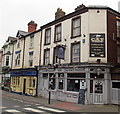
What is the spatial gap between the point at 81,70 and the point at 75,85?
5.89 feet

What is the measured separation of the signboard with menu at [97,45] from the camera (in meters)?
16.1

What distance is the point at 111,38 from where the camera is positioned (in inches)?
653

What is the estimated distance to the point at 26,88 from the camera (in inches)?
Answer: 958

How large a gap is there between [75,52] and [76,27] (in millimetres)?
2630

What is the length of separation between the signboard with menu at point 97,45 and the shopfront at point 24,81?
9051mm

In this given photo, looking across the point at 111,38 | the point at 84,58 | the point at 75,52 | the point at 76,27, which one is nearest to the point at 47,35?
the point at 76,27

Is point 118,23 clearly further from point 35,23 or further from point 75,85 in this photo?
point 35,23

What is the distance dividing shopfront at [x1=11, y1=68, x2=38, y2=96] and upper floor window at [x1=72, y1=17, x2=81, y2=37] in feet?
25.1

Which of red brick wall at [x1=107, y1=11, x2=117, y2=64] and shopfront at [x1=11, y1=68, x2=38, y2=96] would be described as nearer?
red brick wall at [x1=107, y1=11, x2=117, y2=64]

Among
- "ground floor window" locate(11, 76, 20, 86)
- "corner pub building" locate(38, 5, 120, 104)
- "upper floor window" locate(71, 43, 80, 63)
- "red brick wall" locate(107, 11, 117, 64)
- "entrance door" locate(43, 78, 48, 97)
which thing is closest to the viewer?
"corner pub building" locate(38, 5, 120, 104)

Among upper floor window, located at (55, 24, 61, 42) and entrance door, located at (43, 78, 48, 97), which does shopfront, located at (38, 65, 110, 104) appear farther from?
upper floor window, located at (55, 24, 61, 42)

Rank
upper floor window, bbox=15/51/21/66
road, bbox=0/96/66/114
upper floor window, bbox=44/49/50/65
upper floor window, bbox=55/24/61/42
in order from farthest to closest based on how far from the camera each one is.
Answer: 1. upper floor window, bbox=15/51/21/66
2. upper floor window, bbox=44/49/50/65
3. upper floor window, bbox=55/24/61/42
4. road, bbox=0/96/66/114

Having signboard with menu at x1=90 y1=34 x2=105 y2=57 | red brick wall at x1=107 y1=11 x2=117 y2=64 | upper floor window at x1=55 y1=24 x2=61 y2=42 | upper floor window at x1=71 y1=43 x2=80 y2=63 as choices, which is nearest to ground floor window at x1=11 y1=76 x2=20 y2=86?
upper floor window at x1=55 y1=24 x2=61 y2=42

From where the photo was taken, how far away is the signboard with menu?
52.7 ft
